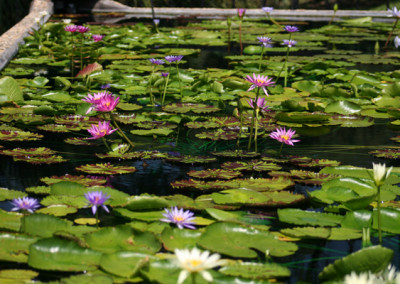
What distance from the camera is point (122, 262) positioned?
48.8 inches

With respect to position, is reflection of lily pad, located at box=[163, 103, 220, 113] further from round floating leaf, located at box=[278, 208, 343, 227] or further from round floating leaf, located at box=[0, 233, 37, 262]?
round floating leaf, located at box=[0, 233, 37, 262]

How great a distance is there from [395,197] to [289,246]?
0.50m

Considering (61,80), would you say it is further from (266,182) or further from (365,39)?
(365,39)

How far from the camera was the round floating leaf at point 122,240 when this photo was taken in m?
1.34

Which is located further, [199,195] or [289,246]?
[199,195]

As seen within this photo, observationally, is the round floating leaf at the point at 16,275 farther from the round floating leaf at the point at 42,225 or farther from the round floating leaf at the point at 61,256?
the round floating leaf at the point at 42,225

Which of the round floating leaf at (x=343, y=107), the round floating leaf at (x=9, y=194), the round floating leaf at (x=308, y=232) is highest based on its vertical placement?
the round floating leaf at (x=343, y=107)

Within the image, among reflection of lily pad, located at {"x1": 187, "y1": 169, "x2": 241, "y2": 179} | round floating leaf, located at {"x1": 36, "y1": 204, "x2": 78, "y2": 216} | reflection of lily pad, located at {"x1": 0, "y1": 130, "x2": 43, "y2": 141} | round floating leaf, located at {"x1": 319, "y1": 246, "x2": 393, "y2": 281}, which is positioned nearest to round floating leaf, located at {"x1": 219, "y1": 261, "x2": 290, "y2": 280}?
round floating leaf, located at {"x1": 319, "y1": 246, "x2": 393, "y2": 281}

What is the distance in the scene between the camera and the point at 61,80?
3293mm

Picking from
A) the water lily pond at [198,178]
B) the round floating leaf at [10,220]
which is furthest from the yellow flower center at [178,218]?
the round floating leaf at [10,220]

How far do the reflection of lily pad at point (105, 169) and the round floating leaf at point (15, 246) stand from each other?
0.61 metres

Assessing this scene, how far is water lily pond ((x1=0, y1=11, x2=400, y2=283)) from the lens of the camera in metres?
1.26

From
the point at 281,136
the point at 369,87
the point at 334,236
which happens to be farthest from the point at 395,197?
the point at 369,87

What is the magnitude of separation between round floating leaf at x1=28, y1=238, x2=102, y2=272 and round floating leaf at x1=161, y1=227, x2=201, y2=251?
164mm
